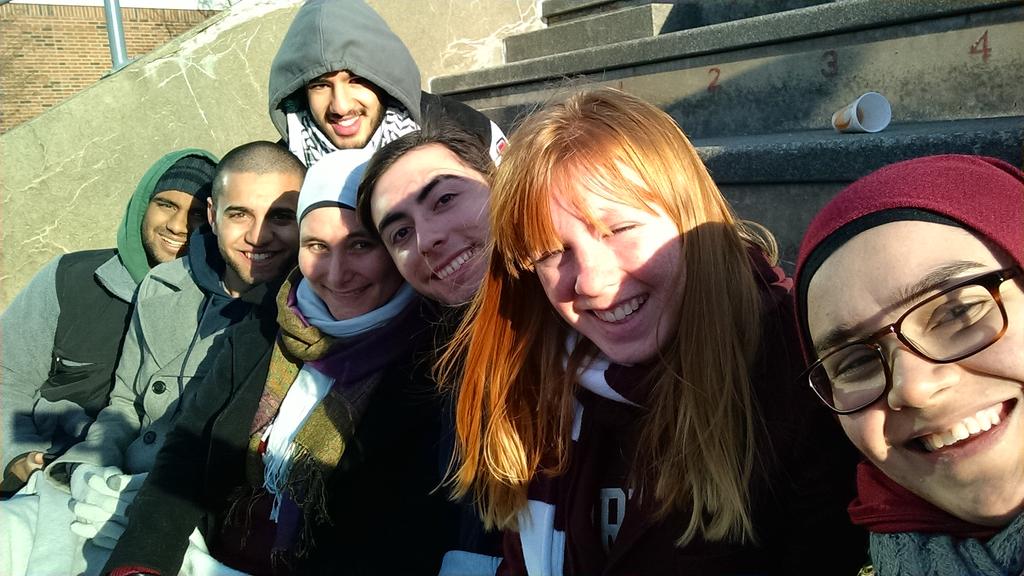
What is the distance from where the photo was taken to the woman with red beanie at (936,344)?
3.66ft

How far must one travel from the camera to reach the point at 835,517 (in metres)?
1.54

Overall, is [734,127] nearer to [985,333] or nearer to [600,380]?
[600,380]

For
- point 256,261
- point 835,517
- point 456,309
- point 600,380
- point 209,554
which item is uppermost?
point 256,261

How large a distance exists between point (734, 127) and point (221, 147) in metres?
3.42

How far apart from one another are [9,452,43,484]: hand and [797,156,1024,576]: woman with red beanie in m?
3.14

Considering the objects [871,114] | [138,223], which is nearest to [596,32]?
[871,114]

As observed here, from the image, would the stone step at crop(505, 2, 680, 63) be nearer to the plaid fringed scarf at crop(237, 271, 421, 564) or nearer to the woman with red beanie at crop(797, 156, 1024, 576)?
the plaid fringed scarf at crop(237, 271, 421, 564)

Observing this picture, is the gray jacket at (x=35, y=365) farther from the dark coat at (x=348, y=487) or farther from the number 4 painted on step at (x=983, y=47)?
the number 4 painted on step at (x=983, y=47)

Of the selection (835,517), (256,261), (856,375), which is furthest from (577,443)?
(256,261)

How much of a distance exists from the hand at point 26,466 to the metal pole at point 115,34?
10.5 feet

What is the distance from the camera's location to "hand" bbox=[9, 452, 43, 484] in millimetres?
3336

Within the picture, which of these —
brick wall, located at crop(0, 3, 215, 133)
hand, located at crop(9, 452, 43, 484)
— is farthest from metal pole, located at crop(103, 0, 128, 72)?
brick wall, located at crop(0, 3, 215, 133)

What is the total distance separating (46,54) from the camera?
55.7ft

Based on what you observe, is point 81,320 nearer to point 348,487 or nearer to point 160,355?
point 160,355
